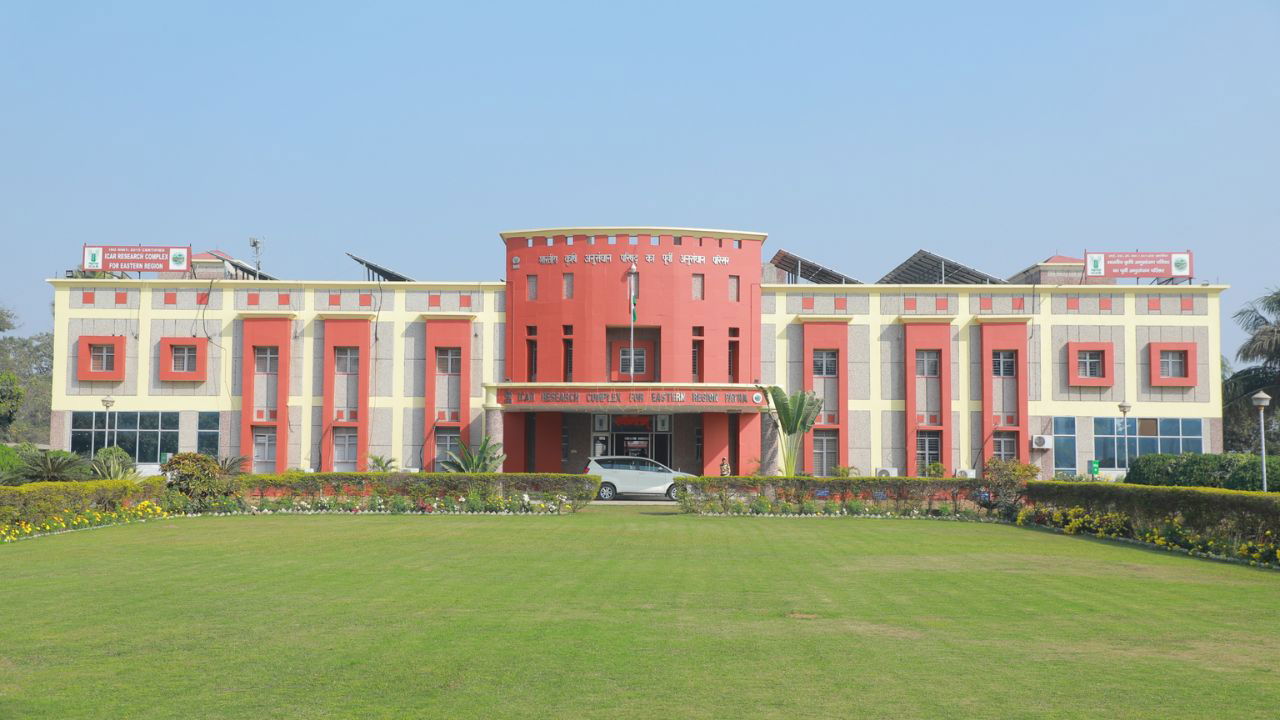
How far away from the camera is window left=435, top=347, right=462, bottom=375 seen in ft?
137

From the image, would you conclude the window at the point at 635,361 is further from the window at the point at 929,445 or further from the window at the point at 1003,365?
the window at the point at 1003,365

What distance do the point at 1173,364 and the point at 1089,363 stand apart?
314 centimetres

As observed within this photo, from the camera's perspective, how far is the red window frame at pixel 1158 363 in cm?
4100

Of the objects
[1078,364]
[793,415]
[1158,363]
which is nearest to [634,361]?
[793,415]

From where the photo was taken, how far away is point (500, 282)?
138 ft

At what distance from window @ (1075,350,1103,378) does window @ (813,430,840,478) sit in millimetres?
Answer: 9613

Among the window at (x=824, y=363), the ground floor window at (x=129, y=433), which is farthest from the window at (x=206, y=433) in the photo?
the window at (x=824, y=363)

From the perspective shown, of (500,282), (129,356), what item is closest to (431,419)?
(500,282)

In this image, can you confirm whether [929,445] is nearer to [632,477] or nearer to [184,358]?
[632,477]

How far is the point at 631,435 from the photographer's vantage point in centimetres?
4212

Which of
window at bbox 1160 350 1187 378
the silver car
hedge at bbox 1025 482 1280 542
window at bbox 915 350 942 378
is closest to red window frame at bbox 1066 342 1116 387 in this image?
window at bbox 1160 350 1187 378

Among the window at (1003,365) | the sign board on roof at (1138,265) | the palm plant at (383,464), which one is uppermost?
the sign board on roof at (1138,265)

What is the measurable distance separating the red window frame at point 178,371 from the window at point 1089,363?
109 feet

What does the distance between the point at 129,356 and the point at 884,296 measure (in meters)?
29.0
